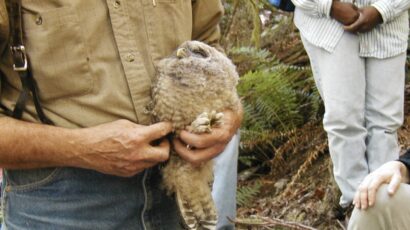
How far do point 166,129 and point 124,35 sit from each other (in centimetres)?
34

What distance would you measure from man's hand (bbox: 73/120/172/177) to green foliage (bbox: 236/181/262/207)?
3.50 meters

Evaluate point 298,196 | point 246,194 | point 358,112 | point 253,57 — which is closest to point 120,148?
point 358,112

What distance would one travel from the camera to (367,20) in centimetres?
409

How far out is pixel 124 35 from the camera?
191cm

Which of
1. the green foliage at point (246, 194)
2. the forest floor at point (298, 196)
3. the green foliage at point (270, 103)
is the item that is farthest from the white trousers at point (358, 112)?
the green foliage at point (270, 103)

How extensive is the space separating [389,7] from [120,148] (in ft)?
9.64

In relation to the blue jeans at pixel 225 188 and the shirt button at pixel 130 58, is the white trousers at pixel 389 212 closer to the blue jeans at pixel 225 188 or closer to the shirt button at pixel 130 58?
the shirt button at pixel 130 58

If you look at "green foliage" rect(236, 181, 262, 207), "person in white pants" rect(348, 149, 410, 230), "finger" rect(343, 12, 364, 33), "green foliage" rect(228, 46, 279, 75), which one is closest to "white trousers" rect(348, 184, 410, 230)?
"person in white pants" rect(348, 149, 410, 230)

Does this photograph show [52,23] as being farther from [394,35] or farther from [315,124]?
[315,124]

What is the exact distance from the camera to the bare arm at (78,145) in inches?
70.1

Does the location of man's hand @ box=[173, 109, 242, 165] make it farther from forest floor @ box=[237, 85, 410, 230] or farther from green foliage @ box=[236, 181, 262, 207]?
green foliage @ box=[236, 181, 262, 207]

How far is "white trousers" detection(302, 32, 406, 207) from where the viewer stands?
4.15 meters

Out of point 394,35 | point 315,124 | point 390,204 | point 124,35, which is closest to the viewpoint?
point 124,35

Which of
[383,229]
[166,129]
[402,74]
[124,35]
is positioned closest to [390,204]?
[383,229]
